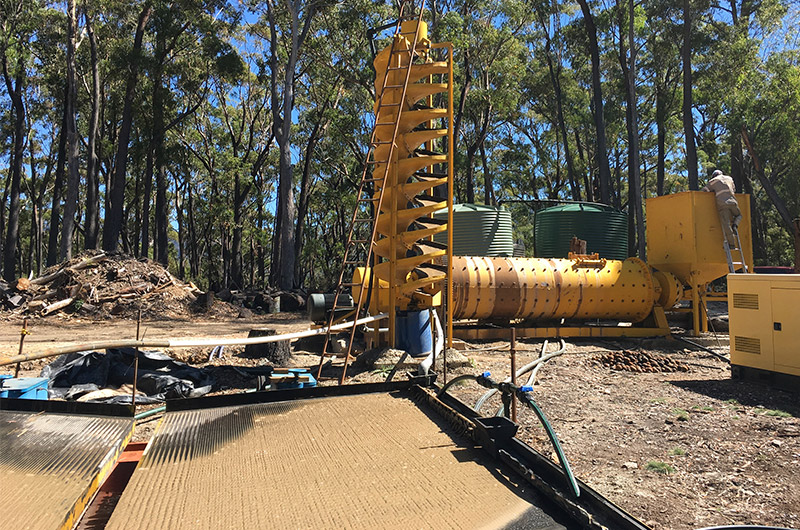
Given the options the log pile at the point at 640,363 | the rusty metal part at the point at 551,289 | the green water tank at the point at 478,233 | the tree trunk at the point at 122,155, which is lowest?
the log pile at the point at 640,363

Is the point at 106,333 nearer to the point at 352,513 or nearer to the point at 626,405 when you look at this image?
the point at 626,405

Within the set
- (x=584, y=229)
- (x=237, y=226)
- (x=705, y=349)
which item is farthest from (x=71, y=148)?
(x=705, y=349)

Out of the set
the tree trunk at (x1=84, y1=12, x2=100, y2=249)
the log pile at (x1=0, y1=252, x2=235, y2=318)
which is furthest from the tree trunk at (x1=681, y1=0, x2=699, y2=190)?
the tree trunk at (x1=84, y1=12, x2=100, y2=249)

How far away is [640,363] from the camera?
9.38 meters

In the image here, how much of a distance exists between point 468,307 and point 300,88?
87.0 feet

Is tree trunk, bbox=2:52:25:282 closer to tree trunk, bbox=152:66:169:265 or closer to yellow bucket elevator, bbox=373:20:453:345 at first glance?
tree trunk, bbox=152:66:169:265

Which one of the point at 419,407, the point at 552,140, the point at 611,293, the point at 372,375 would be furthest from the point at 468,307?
the point at 552,140

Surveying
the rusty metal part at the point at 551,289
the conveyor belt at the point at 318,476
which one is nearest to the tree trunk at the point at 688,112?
the rusty metal part at the point at 551,289

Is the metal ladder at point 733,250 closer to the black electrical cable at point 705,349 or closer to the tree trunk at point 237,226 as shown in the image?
the black electrical cable at point 705,349

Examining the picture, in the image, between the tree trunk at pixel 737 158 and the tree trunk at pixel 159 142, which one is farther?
the tree trunk at pixel 159 142

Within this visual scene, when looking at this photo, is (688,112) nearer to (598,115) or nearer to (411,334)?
(598,115)

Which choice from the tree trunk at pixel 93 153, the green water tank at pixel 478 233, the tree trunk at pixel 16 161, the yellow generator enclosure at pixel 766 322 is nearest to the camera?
the yellow generator enclosure at pixel 766 322

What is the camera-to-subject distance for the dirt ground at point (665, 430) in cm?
396

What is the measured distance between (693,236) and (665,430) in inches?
297
